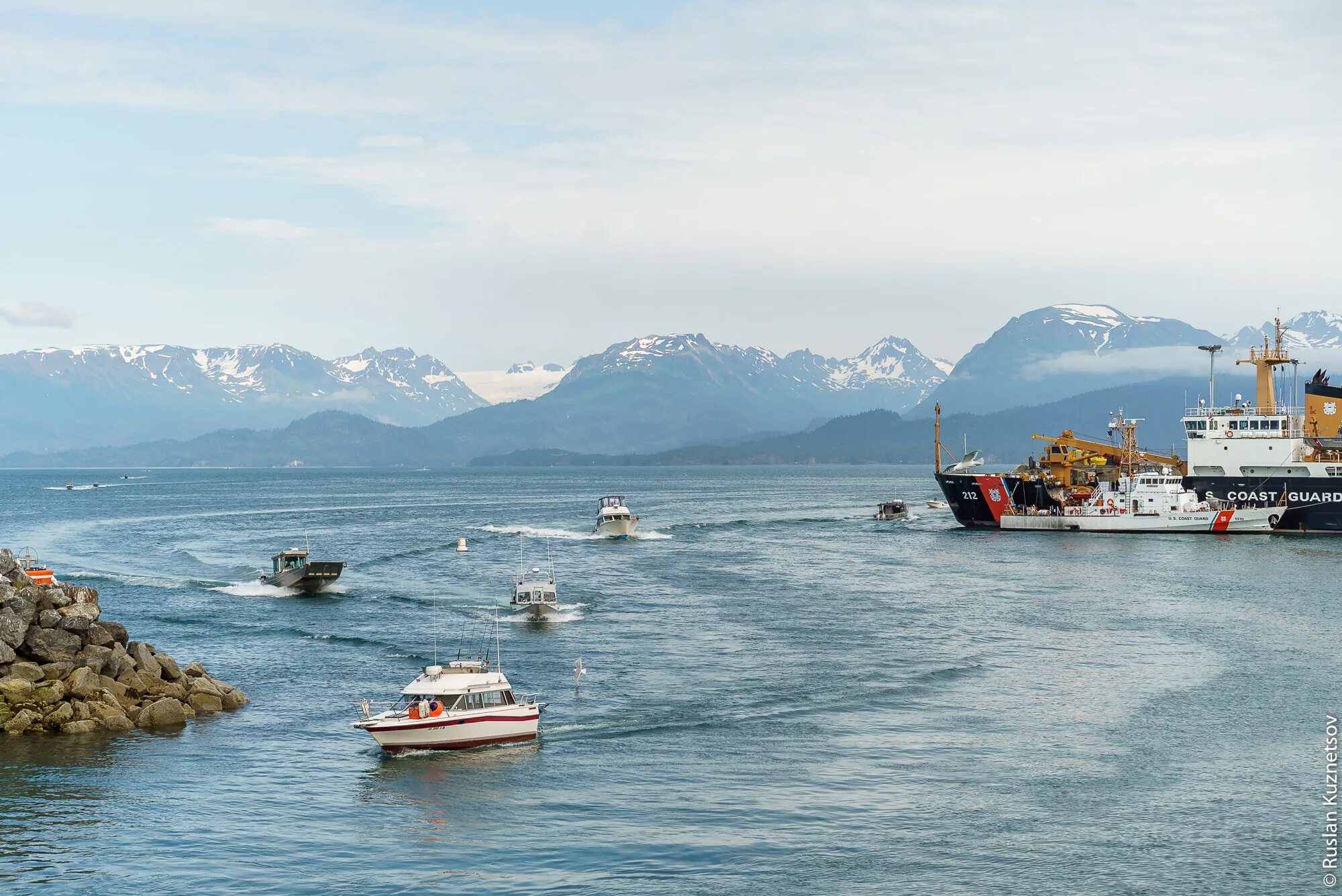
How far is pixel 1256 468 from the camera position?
425 feet

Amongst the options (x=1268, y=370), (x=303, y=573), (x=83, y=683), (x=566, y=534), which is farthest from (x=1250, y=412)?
(x=83, y=683)

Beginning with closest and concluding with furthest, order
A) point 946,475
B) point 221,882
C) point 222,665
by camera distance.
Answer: point 221,882 < point 222,665 < point 946,475

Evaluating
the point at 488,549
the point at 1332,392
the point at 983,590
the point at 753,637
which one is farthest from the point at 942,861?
the point at 1332,392

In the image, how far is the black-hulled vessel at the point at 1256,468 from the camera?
126 meters

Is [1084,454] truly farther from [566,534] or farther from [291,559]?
[291,559]

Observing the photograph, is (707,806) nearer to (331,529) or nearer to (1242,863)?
(1242,863)

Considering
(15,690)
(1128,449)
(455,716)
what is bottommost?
(455,716)

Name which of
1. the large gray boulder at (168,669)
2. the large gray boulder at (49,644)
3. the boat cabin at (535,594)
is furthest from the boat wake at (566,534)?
the large gray boulder at (49,644)

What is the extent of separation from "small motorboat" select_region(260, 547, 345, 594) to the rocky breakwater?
3517cm

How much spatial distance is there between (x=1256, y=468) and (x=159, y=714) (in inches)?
4477

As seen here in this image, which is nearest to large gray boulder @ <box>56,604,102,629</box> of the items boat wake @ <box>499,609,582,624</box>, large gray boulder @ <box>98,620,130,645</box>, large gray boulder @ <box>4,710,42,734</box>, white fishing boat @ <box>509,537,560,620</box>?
large gray boulder @ <box>98,620,130,645</box>

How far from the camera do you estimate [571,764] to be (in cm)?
4344

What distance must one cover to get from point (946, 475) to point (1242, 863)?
111 m

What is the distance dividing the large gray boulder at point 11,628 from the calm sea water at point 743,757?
15.6ft
